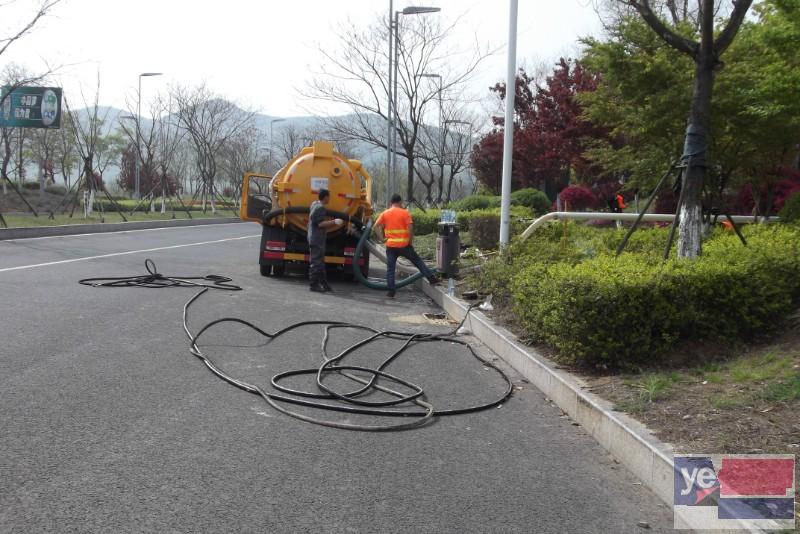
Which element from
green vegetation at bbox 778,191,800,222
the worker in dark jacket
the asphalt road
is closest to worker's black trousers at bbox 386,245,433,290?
the worker in dark jacket

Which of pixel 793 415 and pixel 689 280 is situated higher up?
pixel 689 280

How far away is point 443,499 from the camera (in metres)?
3.72

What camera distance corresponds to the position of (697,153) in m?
7.23

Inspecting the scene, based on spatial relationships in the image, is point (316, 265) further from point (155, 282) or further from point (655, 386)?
point (655, 386)

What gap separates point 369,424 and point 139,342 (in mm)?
3170

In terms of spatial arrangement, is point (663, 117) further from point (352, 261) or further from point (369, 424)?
point (369, 424)

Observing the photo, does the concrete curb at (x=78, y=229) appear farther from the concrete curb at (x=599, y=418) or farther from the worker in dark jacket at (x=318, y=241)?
the concrete curb at (x=599, y=418)

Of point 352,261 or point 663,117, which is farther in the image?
point 352,261

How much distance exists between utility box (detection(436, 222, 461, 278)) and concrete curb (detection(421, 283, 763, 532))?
436cm

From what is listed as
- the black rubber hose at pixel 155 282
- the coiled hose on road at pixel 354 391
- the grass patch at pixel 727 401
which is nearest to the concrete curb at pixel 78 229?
the black rubber hose at pixel 155 282

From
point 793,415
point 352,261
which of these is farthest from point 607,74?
point 793,415

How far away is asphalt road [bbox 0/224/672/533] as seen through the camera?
3441 millimetres

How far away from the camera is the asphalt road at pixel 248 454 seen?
344cm

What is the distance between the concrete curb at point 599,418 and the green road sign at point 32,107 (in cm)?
2595
